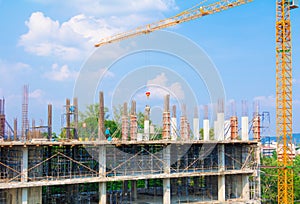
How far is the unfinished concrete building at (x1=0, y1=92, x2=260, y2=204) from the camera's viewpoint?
83.1 feet

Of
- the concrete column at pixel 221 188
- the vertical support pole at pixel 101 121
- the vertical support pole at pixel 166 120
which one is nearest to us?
the vertical support pole at pixel 101 121

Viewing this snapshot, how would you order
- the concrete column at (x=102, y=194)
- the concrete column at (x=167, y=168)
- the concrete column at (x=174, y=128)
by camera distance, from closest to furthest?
the concrete column at (x=102, y=194) → the concrete column at (x=167, y=168) → the concrete column at (x=174, y=128)

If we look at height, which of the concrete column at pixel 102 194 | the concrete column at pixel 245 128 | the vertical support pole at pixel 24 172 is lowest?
the concrete column at pixel 102 194

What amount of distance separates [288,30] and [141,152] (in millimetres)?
19161

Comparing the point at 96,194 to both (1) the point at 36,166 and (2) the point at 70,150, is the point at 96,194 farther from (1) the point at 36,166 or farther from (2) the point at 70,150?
(1) the point at 36,166

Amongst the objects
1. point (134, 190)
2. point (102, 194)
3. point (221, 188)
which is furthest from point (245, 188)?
point (102, 194)

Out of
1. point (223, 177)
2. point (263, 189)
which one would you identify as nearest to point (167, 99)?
point (223, 177)

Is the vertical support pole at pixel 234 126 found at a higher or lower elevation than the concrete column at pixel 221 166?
higher

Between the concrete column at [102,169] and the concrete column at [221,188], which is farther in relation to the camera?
the concrete column at [221,188]

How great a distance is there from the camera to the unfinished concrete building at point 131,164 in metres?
25.3

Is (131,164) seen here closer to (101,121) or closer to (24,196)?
(101,121)

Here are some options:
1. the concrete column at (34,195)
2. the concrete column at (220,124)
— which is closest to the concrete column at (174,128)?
the concrete column at (220,124)

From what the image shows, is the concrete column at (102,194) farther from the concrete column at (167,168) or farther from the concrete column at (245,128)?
the concrete column at (245,128)

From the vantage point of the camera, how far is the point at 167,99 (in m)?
29.8
